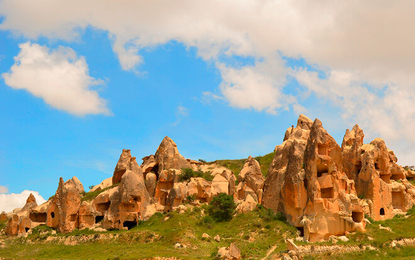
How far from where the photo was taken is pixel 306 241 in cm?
4028

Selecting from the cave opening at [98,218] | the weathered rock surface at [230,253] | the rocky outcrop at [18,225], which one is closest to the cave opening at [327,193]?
the weathered rock surface at [230,253]

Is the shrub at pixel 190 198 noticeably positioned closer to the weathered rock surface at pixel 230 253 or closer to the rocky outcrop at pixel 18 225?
the weathered rock surface at pixel 230 253

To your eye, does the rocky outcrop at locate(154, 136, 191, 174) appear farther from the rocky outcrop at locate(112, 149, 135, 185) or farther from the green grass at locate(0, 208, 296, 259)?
the green grass at locate(0, 208, 296, 259)

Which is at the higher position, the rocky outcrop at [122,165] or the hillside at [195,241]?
the rocky outcrop at [122,165]

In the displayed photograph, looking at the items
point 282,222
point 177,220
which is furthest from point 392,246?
point 177,220

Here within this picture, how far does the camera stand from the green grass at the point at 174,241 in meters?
39.0

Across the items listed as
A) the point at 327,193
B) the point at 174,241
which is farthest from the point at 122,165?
the point at 327,193

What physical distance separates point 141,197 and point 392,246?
27.6 m

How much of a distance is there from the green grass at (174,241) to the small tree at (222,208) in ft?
3.52

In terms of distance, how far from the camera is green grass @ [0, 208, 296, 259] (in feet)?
128

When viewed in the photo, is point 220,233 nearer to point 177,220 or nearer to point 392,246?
point 177,220

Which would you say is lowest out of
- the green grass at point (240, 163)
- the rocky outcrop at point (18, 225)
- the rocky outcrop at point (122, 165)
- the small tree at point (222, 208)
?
the rocky outcrop at point (18, 225)

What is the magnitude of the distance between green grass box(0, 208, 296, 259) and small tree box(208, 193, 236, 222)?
1074 millimetres

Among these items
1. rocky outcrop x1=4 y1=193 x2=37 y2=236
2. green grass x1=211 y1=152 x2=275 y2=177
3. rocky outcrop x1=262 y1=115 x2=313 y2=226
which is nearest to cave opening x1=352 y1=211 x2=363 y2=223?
rocky outcrop x1=262 y1=115 x2=313 y2=226
